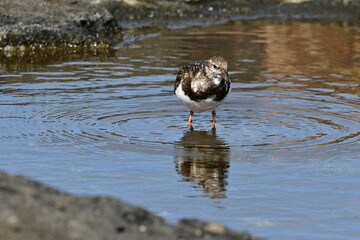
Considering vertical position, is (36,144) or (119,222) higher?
(119,222)

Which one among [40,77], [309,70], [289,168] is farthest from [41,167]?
[309,70]

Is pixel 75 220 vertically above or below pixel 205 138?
above

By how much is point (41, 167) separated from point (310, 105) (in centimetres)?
433

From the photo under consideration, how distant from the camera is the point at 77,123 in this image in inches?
364

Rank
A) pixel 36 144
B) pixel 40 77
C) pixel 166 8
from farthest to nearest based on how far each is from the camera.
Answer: pixel 166 8
pixel 40 77
pixel 36 144

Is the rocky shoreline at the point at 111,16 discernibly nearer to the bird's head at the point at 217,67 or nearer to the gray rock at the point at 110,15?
the gray rock at the point at 110,15

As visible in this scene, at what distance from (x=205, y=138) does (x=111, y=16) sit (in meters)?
7.88

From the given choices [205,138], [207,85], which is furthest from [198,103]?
[205,138]

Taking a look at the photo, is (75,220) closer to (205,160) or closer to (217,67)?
(205,160)

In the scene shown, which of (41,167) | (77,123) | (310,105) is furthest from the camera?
(310,105)

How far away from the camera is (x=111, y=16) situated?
16.2 meters

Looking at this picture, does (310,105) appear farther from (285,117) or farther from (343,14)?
(343,14)

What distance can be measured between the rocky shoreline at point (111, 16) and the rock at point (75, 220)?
35.0ft

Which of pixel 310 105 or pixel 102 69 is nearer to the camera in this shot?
Answer: pixel 310 105
